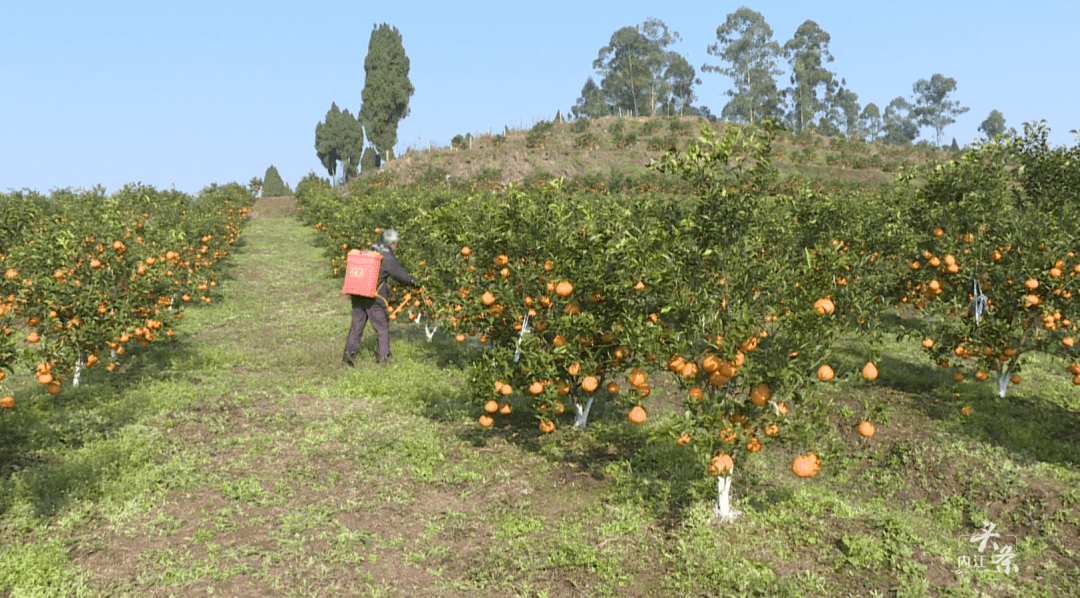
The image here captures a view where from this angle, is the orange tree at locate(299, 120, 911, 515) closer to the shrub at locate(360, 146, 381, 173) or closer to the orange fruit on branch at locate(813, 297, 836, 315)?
the orange fruit on branch at locate(813, 297, 836, 315)

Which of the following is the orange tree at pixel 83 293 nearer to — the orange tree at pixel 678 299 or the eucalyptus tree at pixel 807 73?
the orange tree at pixel 678 299

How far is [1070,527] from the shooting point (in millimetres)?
5223

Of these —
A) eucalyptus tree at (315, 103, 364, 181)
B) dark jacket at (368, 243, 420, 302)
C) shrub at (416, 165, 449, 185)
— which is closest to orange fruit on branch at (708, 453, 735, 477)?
dark jacket at (368, 243, 420, 302)

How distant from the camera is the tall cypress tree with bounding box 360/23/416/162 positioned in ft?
177

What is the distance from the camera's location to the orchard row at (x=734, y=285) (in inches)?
173

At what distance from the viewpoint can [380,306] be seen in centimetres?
932

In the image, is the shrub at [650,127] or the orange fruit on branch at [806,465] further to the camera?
the shrub at [650,127]

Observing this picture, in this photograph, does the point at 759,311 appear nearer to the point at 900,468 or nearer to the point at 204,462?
the point at 900,468

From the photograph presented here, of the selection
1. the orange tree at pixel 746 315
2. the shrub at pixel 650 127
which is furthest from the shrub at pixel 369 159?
the orange tree at pixel 746 315

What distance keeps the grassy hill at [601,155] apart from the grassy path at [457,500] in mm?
31039

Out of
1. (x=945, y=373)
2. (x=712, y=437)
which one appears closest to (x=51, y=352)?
(x=712, y=437)

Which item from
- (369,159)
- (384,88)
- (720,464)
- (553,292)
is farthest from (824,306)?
(369,159)

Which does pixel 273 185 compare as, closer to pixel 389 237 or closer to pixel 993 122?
pixel 389 237

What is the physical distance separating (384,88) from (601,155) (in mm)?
20729
